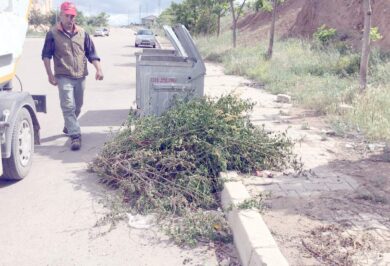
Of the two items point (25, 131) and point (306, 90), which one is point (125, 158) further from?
point (306, 90)

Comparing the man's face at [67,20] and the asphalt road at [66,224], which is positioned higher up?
the man's face at [67,20]

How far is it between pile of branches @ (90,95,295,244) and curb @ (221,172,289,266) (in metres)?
0.34

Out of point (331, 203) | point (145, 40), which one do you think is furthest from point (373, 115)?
point (145, 40)

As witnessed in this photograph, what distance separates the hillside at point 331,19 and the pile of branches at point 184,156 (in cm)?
1190

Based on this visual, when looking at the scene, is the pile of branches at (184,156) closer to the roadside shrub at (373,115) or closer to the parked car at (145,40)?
the roadside shrub at (373,115)

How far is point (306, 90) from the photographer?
10.6m

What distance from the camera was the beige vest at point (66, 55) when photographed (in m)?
6.45

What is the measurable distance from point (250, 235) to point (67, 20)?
165 inches

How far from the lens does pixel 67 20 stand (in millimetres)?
6387

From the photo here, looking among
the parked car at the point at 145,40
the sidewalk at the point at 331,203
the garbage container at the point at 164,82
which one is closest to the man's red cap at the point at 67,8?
the garbage container at the point at 164,82

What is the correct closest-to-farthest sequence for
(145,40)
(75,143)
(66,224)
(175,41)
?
(66,224) < (75,143) < (175,41) < (145,40)

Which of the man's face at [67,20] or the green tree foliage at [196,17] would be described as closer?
the man's face at [67,20]

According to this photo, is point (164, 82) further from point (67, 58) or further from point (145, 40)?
point (145, 40)

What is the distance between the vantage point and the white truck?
492 centimetres
